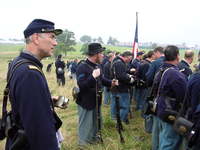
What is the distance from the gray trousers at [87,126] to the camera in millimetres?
5320

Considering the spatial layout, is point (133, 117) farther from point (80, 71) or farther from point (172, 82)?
point (172, 82)

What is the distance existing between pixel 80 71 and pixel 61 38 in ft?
239

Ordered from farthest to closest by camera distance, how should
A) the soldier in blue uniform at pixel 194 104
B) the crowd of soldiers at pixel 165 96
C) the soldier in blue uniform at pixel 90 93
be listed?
the soldier in blue uniform at pixel 90 93 < the crowd of soldiers at pixel 165 96 < the soldier in blue uniform at pixel 194 104

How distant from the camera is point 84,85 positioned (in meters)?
5.00

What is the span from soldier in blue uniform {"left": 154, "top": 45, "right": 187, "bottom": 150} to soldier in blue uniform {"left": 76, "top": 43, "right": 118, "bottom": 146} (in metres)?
1.29

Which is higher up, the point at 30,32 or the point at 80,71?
the point at 30,32

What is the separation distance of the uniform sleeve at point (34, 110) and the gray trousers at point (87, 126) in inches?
122

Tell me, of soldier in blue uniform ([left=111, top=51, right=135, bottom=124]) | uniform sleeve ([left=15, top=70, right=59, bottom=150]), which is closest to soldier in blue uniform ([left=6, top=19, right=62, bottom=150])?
uniform sleeve ([left=15, top=70, right=59, bottom=150])

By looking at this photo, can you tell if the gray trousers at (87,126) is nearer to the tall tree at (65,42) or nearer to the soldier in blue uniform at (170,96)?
the soldier in blue uniform at (170,96)

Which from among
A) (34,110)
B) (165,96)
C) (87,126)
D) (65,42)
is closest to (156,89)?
(165,96)

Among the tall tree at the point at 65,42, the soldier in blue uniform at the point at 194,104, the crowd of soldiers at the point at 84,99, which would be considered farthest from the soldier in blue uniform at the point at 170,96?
the tall tree at the point at 65,42

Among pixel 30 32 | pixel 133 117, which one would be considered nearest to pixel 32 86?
pixel 30 32

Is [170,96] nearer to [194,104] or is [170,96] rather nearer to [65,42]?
[194,104]

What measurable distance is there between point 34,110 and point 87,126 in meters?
3.30
